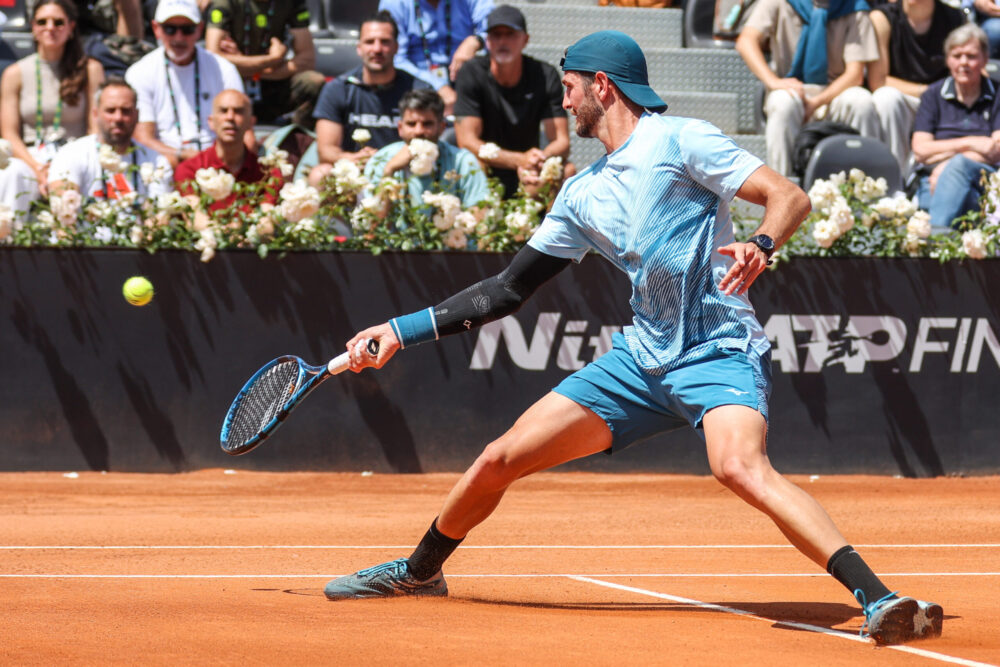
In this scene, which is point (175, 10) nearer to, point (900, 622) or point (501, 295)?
point (501, 295)

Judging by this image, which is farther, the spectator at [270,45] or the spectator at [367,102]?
the spectator at [270,45]

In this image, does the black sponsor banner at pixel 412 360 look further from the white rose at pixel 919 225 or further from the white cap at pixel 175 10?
the white cap at pixel 175 10

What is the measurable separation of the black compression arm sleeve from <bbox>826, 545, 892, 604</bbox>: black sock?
4.45 ft

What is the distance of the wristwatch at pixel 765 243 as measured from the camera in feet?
12.8

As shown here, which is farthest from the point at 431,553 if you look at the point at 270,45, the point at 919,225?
the point at 270,45

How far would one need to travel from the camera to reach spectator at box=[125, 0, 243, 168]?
33.1 feet

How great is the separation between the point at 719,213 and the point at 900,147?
754 centimetres

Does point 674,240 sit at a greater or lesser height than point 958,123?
greater

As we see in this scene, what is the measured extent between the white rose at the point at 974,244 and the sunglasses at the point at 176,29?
5.57 meters

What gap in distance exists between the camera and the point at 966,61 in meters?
10.7

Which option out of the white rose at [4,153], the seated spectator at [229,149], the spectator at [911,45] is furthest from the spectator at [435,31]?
the white rose at [4,153]

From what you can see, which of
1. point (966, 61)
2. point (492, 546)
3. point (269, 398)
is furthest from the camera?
point (966, 61)

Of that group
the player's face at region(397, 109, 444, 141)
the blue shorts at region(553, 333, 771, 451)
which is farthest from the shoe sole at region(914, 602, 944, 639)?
the player's face at region(397, 109, 444, 141)

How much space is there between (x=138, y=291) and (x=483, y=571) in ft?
11.8
